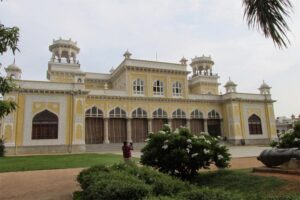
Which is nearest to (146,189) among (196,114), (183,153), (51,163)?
(183,153)

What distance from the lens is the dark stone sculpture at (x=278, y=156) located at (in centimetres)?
991

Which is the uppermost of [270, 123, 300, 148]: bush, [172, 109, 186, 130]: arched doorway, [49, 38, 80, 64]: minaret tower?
[49, 38, 80, 64]: minaret tower

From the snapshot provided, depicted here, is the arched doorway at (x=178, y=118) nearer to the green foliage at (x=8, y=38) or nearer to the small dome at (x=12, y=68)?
the small dome at (x=12, y=68)

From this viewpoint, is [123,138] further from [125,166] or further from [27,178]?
[125,166]

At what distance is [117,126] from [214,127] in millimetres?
15588

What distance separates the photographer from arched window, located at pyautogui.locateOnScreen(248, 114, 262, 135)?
4034 cm

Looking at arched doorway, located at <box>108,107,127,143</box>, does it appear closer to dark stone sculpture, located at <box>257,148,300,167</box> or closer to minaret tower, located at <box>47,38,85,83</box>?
minaret tower, located at <box>47,38,85,83</box>

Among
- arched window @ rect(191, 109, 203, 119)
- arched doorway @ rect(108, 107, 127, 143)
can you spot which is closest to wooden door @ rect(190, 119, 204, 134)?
arched window @ rect(191, 109, 203, 119)

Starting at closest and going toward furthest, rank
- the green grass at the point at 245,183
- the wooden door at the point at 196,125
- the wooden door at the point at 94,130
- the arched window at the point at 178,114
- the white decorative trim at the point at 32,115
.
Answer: the green grass at the point at 245,183 < the white decorative trim at the point at 32,115 < the wooden door at the point at 94,130 < the arched window at the point at 178,114 < the wooden door at the point at 196,125

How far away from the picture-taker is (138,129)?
3541 centimetres

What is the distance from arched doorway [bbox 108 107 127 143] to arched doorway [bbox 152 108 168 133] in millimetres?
4166

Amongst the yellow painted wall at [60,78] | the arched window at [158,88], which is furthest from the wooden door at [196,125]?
the yellow painted wall at [60,78]

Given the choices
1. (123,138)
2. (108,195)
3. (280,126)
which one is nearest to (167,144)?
(108,195)

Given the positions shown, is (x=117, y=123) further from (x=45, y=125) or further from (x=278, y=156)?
(x=278, y=156)
